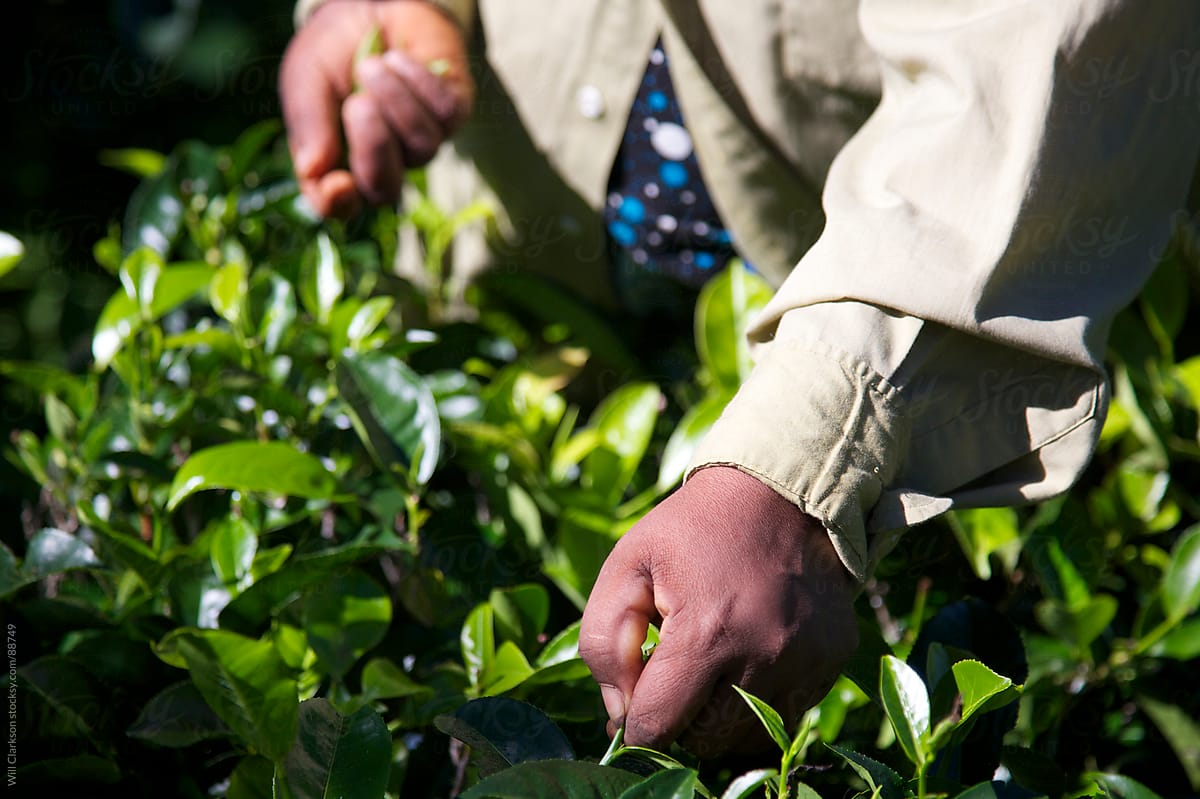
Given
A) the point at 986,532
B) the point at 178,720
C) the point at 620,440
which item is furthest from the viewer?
the point at 620,440

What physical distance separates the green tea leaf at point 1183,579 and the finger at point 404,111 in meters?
0.86

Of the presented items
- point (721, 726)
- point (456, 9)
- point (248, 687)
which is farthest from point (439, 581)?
point (456, 9)

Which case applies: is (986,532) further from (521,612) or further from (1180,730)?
(521,612)

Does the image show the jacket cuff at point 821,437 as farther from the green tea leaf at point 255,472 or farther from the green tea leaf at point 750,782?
the green tea leaf at point 255,472

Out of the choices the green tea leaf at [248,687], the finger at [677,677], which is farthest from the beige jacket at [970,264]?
the green tea leaf at [248,687]

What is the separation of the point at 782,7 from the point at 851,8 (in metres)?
0.07

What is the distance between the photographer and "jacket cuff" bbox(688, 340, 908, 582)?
730 mm

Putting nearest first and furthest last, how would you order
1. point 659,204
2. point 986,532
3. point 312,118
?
point 986,532 < point 312,118 < point 659,204

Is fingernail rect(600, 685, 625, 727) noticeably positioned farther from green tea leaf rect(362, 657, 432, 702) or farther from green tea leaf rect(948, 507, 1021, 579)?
green tea leaf rect(948, 507, 1021, 579)

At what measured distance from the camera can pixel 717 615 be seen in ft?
2.23

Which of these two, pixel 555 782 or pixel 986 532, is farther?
pixel 986 532

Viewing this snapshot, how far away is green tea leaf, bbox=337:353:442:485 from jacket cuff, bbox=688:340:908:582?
31 cm

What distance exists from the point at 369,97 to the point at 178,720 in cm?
69

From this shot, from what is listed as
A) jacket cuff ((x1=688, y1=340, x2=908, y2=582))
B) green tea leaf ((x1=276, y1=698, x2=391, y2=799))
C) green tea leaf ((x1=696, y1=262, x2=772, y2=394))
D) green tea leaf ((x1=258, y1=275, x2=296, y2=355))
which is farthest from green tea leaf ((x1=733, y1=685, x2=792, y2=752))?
green tea leaf ((x1=258, y1=275, x2=296, y2=355))
